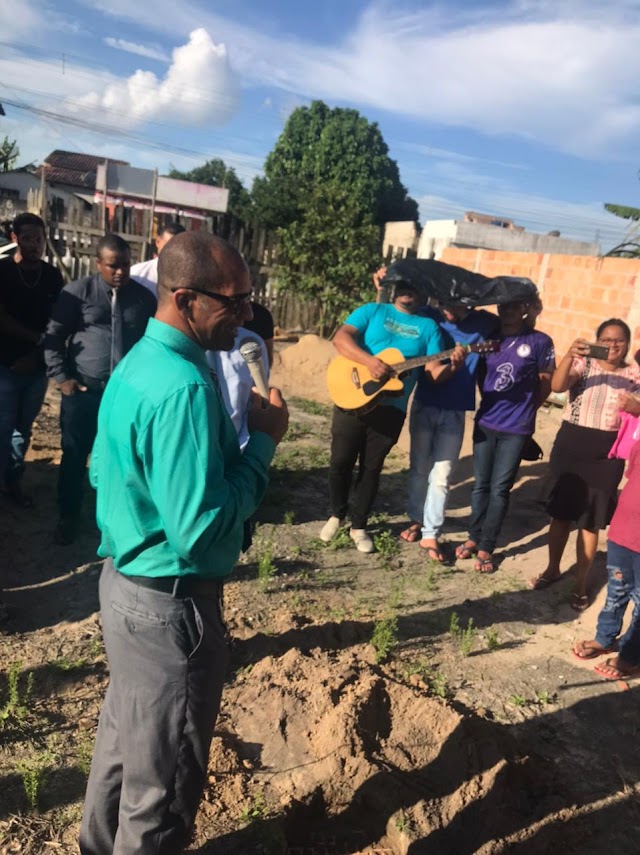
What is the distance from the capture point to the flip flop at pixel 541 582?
5.12 m

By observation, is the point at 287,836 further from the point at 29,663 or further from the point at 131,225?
the point at 131,225

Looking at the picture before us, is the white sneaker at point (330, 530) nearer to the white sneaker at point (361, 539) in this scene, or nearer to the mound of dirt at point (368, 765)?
the white sneaker at point (361, 539)

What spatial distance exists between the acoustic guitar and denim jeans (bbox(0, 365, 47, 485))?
87.7 inches

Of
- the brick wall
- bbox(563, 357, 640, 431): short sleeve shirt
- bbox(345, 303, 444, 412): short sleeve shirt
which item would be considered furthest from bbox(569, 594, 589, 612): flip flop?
the brick wall

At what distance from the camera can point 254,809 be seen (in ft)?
8.81

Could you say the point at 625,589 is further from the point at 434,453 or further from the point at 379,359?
the point at 379,359

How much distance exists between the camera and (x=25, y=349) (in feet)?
15.7

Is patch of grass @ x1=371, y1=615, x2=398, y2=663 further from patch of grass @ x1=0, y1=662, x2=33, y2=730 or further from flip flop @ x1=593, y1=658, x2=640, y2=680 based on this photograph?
patch of grass @ x1=0, y1=662, x2=33, y2=730

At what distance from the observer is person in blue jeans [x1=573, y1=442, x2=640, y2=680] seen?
388 cm

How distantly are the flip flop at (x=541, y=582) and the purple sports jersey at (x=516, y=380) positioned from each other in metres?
1.12

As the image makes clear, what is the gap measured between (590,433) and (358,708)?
2.55 metres

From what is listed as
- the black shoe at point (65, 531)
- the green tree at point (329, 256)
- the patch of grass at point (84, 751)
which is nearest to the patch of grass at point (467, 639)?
the patch of grass at point (84, 751)

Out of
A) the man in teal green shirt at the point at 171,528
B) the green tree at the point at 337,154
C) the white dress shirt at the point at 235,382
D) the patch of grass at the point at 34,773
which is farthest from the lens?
the green tree at the point at 337,154

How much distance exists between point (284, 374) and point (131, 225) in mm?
4421
